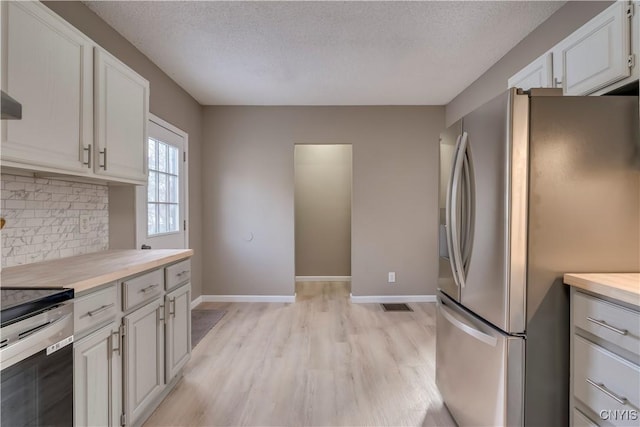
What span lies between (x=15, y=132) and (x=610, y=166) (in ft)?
8.17

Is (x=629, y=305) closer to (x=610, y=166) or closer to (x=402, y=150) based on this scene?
(x=610, y=166)

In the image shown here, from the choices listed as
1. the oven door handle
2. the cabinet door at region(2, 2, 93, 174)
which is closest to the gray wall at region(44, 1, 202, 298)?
the cabinet door at region(2, 2, 93, 174)

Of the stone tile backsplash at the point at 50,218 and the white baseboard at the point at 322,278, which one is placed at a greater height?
the stone tile backsplash at the point at 50,218

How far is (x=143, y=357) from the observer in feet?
5.35

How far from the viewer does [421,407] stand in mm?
1868

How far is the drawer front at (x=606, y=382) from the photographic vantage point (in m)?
1.01

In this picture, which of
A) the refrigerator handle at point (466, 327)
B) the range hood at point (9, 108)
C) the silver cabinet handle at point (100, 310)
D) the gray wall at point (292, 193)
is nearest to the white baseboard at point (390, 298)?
the gray wall at point (292, 193)

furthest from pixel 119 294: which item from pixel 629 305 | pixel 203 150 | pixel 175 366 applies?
pixel 203 150

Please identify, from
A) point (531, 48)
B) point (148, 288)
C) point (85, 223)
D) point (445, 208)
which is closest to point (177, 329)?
point (148, 288)

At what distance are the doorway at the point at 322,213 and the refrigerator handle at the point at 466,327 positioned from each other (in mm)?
3404

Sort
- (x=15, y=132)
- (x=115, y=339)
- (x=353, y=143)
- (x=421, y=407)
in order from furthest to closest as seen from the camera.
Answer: (x=353, y=143) → (x=421, y=407) → (x=115, y=339) → (x=15, y=132)

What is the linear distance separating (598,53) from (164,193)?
338 cm

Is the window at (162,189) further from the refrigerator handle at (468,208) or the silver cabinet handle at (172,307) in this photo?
the refrigerator handle at (468,208)

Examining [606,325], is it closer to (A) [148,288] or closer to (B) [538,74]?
(B) [538,74]
